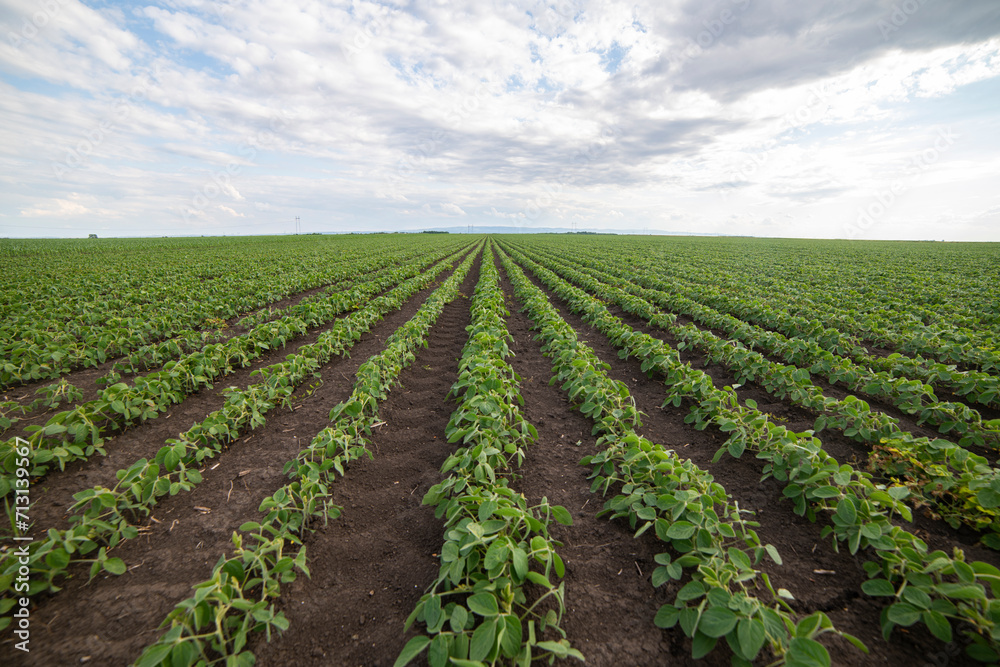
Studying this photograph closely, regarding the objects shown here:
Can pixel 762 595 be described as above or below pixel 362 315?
below

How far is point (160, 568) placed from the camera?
2639mm

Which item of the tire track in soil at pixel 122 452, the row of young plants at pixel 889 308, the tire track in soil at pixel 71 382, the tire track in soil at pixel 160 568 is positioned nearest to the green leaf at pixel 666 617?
the tire track in soil at pixel 160 568

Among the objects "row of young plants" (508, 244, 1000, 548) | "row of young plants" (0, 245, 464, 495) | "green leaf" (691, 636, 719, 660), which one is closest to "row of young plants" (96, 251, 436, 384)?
"row of young plants" (0, 245, 464, 495)

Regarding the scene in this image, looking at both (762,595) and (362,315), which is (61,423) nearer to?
(362,315)

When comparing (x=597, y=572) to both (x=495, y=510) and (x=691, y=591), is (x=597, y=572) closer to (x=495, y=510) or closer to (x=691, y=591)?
(x=691, y=591)

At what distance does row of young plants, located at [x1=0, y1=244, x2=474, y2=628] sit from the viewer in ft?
7.85

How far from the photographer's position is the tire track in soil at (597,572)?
81.7 inches

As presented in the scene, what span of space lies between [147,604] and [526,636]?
242 centimetres

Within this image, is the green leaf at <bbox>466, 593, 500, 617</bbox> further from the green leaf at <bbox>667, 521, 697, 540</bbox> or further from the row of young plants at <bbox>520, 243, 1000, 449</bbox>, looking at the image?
the row of young plants at <bbox>520, 243, 1000, 449</bbox>

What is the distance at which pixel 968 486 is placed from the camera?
2.73 m

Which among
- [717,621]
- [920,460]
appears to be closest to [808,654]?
[717,621]

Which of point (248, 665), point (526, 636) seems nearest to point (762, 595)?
point (526, 636)

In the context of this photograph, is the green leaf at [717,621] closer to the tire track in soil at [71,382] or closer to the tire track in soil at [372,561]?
Answer: the tire track in soil at [372,561]

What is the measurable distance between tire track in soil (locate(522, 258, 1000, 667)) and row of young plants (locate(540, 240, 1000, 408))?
201cm
